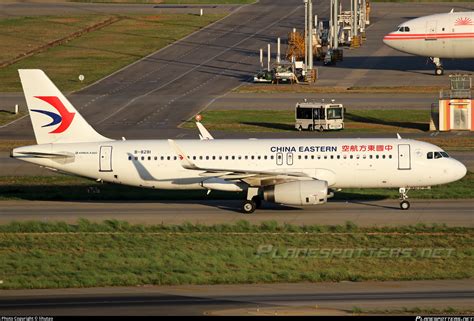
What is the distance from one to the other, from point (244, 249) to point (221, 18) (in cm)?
9634

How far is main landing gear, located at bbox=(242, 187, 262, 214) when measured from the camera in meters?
54.7

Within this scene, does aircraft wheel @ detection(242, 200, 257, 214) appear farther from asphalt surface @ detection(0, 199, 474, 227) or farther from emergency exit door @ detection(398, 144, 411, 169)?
emergency exit door @ detection(398, 144, 411, 169)

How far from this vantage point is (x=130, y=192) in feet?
204

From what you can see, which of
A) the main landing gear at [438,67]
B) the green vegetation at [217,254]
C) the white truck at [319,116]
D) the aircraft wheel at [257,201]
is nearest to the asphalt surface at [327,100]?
the white truck at [319,116]

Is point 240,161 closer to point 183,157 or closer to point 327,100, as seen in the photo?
point 183,157

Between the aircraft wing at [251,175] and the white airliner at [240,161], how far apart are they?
0.16ft

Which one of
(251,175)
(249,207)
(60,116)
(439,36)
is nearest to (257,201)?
(249,207)

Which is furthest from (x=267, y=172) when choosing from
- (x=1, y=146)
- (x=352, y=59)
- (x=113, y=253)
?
(x=352, y=59)

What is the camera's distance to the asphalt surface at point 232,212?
171 feet

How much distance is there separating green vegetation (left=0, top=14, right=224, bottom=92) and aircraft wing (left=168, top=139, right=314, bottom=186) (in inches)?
2130

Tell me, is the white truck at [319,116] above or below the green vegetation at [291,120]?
above

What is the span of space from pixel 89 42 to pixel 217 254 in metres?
84.7

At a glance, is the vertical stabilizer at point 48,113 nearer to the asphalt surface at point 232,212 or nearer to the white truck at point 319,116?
the asphalt surface at point 232,212

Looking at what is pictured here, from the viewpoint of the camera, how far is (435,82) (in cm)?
10431
